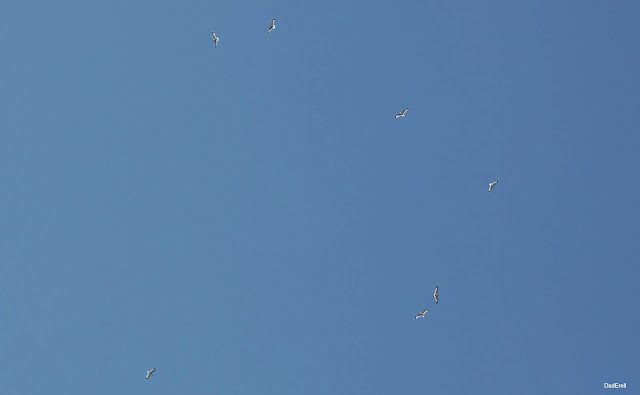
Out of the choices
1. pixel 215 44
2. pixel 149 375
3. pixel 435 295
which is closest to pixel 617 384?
pixel 435 295

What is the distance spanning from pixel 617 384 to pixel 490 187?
97.7 ft

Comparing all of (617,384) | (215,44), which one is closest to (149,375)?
(215,44)

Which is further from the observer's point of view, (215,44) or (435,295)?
(215,44)

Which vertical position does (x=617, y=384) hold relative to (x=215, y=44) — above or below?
below

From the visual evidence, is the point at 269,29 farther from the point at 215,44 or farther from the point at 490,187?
the point at 490,187

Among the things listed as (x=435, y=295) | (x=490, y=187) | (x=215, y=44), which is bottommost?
(x=435, y=295)

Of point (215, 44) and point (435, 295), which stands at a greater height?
point (215, 44)

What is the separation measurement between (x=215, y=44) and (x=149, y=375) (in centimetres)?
4318

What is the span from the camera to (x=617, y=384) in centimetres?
8419

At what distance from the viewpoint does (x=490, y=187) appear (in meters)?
83.2

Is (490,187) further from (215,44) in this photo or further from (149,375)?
(149,375)

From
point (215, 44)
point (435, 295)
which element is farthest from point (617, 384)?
point (215, 44)

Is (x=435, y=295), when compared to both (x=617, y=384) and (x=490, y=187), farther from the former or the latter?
(x=617, y=384)

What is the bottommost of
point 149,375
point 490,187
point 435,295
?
point 149,375
